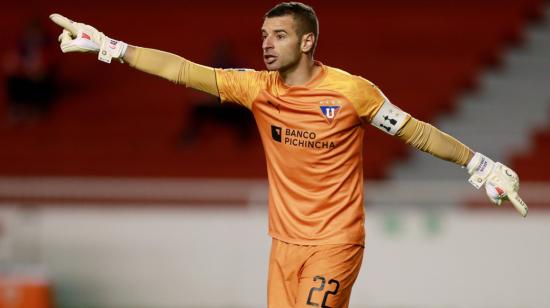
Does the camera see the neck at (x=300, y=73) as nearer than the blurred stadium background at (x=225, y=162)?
Yes

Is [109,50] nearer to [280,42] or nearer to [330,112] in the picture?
[280,42]

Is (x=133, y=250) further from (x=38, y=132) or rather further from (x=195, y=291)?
(x=38, y=132)

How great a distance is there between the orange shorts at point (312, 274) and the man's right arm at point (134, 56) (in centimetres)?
100

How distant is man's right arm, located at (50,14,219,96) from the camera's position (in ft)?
20.0

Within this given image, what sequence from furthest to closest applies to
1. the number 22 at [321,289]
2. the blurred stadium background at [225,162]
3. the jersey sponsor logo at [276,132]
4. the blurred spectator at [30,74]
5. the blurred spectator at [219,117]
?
the blurred spectator at [30,74] < the blurred spectator at [219,117] < the blurred stadium background at [225,162] < the jersey sponsor logo at [276,132] < the number 22 at [321,289]

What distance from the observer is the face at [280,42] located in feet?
19.9

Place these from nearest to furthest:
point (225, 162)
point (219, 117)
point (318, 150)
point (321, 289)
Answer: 1. point (321, 289)
2. point (318, 150)
3. point (225, 162)
4. point (219, 117)

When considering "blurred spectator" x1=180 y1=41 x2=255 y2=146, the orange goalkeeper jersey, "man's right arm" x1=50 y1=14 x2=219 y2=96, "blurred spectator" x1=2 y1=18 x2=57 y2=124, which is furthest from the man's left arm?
"blurred spectator" x1=2 y1=18 x2=57 y2=124

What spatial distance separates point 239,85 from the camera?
20.6 feet

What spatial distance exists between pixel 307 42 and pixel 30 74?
26.6 ft

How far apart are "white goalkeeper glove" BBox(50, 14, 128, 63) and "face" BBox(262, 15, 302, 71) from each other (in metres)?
0.79

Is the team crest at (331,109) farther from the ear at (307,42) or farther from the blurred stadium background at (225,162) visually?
the blurred stadium background at (225,162)

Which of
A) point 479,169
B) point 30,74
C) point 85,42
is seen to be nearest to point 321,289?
point 479,169

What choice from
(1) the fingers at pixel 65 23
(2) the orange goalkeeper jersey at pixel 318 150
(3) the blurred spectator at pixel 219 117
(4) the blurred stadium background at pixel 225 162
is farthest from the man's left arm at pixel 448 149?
(3) the blurred spectator at pixel 219 117
